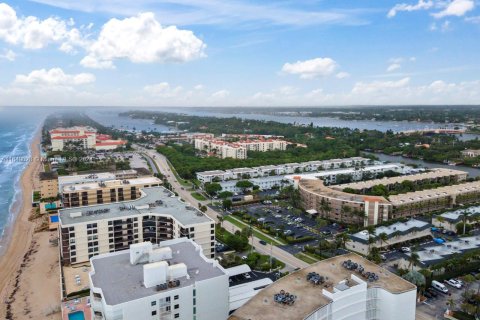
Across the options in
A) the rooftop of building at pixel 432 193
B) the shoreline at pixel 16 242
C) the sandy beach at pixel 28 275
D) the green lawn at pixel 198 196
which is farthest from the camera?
the green lawn at pixel 198 196

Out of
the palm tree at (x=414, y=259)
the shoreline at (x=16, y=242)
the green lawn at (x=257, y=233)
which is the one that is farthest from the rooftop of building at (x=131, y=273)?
the palm tree at (x=414, y=259)

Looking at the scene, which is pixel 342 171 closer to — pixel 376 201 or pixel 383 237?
pixel 376 201

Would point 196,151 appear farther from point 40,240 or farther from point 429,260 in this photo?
point 429,260

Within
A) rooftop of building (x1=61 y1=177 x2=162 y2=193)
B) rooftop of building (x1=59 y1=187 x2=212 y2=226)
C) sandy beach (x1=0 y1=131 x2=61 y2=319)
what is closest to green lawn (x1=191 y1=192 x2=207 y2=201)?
rooftop of building (x1=61 y1=177 x2=162 y2=193)

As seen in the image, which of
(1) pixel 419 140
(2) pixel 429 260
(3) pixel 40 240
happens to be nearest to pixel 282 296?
(2) pixel 429 260

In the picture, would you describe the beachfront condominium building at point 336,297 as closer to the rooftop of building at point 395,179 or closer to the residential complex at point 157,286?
the residential complex at point 157,286

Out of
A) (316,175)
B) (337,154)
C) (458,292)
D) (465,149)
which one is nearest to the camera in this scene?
(458,292)
